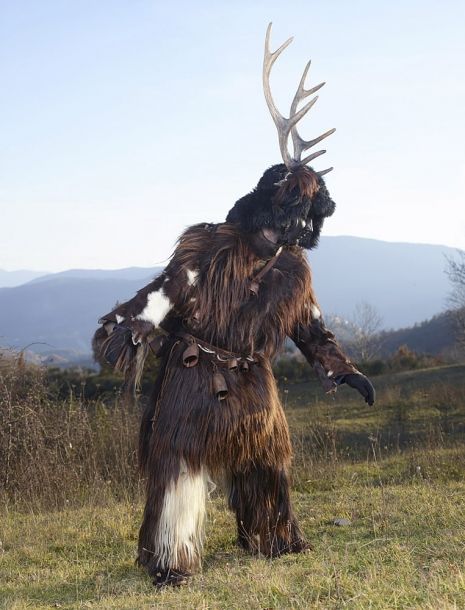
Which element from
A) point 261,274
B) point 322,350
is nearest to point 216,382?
point 261,274

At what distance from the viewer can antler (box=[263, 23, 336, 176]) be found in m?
4.77

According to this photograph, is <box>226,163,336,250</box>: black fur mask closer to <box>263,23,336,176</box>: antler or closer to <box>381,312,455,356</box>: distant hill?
<box>263,23,336,176</box>: antler

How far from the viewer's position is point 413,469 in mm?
7918

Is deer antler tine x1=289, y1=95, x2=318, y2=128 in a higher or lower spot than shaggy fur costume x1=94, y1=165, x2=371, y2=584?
higher

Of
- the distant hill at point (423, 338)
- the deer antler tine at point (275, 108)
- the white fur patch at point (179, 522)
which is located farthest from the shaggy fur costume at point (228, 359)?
the distant hill at point (423, 338)

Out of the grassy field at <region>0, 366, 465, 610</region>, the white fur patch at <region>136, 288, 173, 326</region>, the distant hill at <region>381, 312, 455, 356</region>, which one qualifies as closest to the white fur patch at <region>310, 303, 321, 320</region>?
the white fur patch at <region>136, 288, 173, 326</region>

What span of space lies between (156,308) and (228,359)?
1.59 feet

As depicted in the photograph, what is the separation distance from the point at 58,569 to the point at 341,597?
2153mm

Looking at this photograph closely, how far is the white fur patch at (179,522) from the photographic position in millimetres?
4273

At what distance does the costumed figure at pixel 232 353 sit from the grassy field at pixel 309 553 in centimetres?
27

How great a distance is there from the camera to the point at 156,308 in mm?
4379

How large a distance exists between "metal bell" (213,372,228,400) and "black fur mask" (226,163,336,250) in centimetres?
86

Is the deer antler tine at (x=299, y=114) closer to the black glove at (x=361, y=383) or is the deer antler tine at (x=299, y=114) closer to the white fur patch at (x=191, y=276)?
the white fur patch at (x=191, y=276)

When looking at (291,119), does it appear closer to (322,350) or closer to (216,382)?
(322,350)
